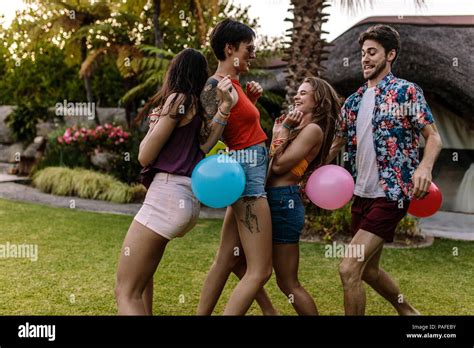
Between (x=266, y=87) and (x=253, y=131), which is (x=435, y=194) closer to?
(x=253, y=131)

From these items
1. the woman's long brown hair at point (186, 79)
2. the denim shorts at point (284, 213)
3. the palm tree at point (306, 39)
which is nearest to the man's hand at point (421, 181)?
the denim shorts at point (284, 213)

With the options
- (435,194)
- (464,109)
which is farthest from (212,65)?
(435,194)

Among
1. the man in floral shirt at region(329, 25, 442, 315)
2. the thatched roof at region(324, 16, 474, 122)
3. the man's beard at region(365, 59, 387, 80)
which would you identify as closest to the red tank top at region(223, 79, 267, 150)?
the man in floral shirt at region(329, 25, 442, 315)

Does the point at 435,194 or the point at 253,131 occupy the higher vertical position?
the point at 253,131

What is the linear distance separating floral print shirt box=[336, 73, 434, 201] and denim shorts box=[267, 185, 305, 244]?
54cm

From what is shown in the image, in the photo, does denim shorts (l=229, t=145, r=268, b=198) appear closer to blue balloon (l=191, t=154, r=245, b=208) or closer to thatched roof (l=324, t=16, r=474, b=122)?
blue balloon (l=191, t=154, r=245, b=208)

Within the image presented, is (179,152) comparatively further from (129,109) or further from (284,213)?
(129,109)

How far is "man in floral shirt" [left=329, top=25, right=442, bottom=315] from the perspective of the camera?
3.27 meters

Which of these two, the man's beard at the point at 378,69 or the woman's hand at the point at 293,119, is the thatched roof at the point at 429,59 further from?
the woman's hand at the point at 293,119

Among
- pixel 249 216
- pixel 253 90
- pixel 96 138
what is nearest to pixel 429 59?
pixel 96 138

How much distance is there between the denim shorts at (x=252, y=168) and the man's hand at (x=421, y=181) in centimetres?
81

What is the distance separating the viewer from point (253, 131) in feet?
10.4

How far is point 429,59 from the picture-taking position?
30.9 ft
